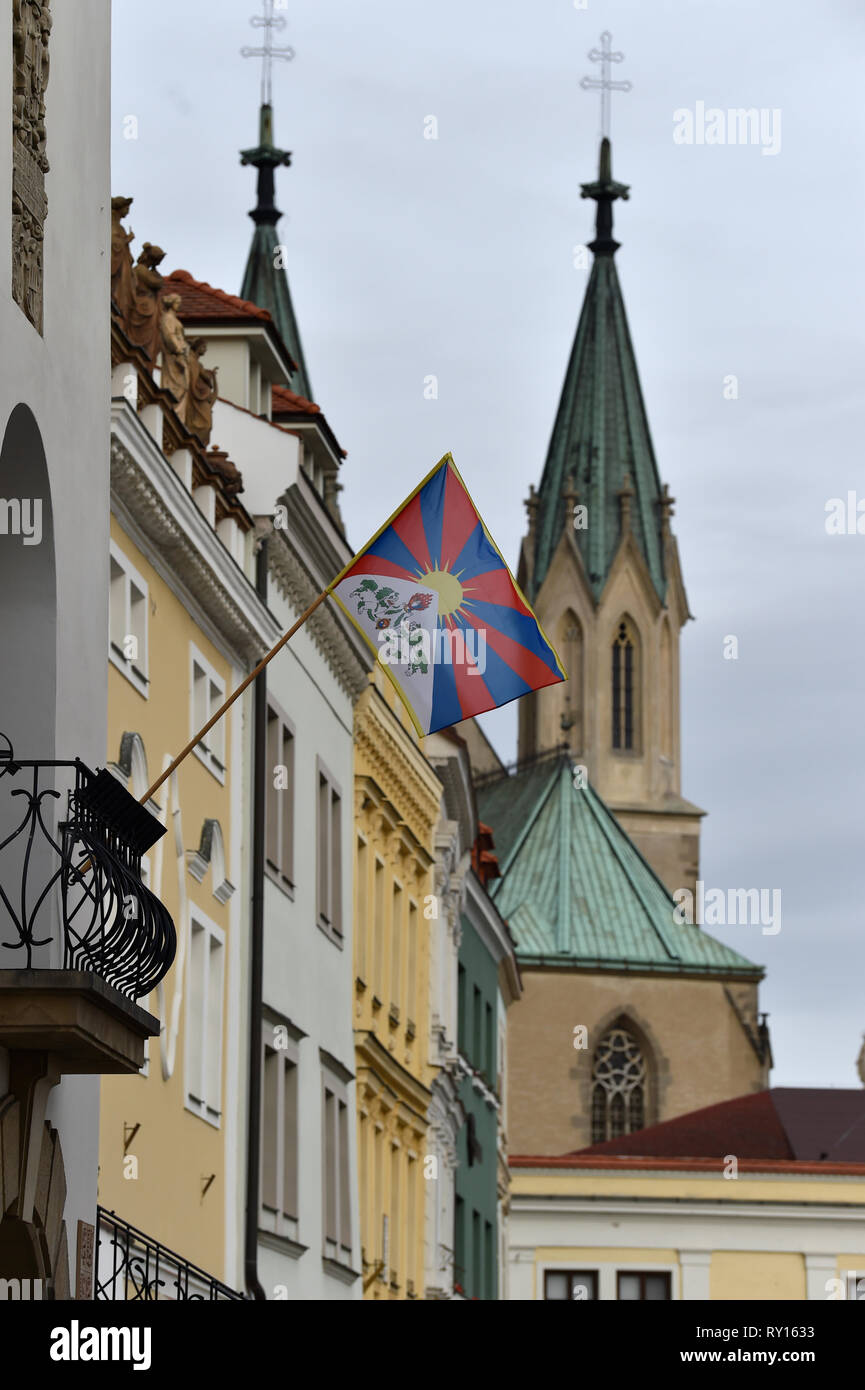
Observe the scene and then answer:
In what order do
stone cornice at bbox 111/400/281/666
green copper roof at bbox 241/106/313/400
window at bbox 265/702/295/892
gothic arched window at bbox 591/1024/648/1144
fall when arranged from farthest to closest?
gothic arched window at bbox 591/1024/648/1144
green copper roof at bbox 241/106/313/400
window at bbox 265/702/295/892
stone cornice at bbox 111/400/281/666

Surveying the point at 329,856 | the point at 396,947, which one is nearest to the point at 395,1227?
the point at 396,947

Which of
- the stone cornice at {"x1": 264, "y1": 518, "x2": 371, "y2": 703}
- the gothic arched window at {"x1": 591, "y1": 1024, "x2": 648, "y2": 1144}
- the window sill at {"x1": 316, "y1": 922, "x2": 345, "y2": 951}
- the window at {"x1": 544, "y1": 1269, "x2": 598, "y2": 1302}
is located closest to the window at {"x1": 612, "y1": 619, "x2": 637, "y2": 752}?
the gothic arched window at {"x1": 591, "y1": 1024, "x2": 648, "y2": 1144}

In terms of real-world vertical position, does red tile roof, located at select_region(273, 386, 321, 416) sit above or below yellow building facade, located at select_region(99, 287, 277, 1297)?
above

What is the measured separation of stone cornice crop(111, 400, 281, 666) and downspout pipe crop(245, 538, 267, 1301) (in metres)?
0.55

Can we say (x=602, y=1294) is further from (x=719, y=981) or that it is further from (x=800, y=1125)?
(x=719, y=981)

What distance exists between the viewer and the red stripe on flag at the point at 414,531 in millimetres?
14430

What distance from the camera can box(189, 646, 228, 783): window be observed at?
22.5 meters

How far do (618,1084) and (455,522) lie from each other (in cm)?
6200

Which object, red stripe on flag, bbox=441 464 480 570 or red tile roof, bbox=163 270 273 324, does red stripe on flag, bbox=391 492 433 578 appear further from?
red tile roof, bbox=163 270 273 324

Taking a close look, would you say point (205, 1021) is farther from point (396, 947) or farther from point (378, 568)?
point (396, 947)

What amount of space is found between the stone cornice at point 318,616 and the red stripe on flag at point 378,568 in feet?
34.4

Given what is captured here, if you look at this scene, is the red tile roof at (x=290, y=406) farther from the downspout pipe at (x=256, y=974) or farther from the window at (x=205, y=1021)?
the window at (x=205, y=1021)
